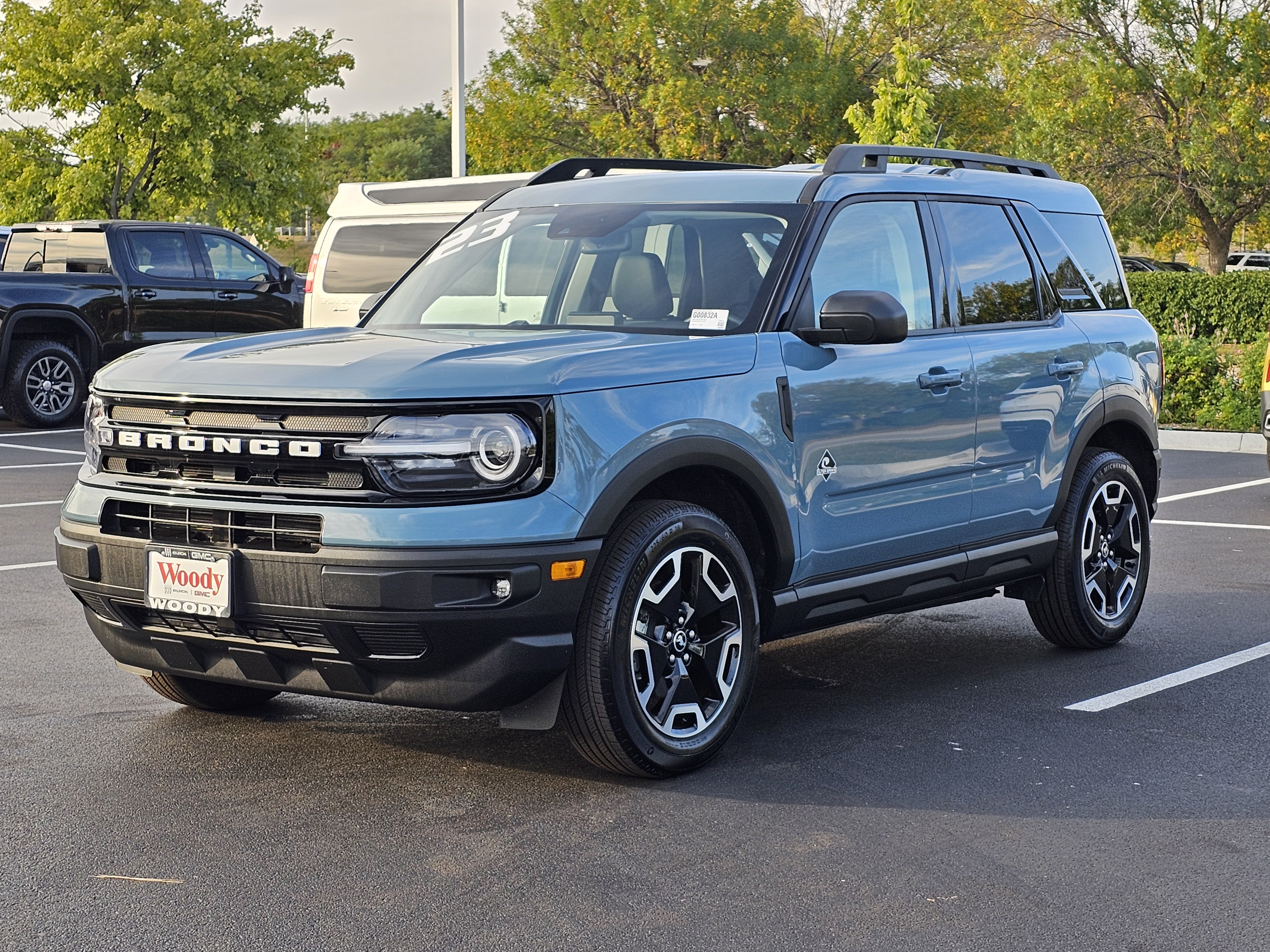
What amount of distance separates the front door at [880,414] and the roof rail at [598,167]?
0.90 meters

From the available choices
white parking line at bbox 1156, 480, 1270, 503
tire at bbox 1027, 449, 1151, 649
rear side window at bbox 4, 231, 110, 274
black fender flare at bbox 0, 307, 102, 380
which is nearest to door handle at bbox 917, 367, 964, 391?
tire at bbox 1027, 449, 1151, 649

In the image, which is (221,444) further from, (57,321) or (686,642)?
(57,321)

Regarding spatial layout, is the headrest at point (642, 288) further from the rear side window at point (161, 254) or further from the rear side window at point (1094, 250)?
the rear side window at point (161, 254)

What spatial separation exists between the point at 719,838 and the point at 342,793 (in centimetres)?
115

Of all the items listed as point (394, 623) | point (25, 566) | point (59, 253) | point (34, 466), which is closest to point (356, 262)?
point (34, 466)

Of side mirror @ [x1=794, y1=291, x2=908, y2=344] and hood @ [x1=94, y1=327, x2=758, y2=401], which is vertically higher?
side mirror @ [x1=794, y1=291, x2=908, y2=344]

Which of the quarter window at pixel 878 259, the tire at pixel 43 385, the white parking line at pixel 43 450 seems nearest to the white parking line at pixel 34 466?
the white parking line at pixel 43 450

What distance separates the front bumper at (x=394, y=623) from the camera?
14.2 feet

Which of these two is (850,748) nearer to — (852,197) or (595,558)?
(595,558)

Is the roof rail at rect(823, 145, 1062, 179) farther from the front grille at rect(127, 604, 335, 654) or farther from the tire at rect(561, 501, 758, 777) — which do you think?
the front grille at rect(127, 604, 335, 654)

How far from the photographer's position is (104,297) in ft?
56.3

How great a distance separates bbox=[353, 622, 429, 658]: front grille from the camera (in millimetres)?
4363

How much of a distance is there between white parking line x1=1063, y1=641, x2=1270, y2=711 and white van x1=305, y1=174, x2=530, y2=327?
26.6ft

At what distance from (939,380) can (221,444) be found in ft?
8.45
